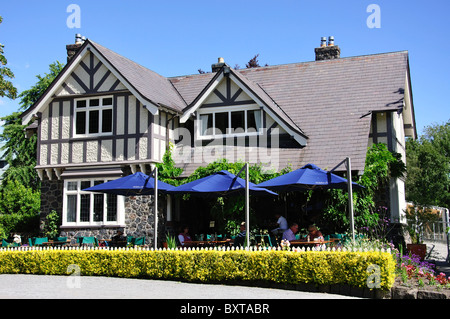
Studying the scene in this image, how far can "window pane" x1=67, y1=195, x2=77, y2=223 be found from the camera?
65.6 ft

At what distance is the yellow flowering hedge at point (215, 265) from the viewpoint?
10.6 metres

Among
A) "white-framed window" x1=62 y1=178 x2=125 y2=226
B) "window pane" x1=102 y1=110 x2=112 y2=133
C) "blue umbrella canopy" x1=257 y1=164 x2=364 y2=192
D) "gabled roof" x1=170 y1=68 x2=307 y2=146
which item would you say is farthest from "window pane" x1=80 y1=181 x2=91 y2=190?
"blue umbrella canopy" x1=257 y1=164 x2=364 y2=192

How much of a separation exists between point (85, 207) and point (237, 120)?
651cm

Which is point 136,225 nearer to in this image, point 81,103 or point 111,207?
point 111,207

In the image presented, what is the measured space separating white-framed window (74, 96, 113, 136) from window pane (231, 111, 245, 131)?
15.0 feet

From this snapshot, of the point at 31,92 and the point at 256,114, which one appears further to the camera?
the point at 31,92

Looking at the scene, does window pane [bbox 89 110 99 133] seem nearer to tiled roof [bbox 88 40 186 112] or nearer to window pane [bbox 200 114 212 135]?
tiled roof [bbox 88 40 186 112]

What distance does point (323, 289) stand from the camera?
10992 millimetres

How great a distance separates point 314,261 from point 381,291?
142 centimetres

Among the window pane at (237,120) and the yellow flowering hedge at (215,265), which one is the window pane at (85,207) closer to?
the yellow flowering hedge at (215,265)

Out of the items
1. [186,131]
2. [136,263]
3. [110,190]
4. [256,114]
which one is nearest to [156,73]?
[186,131]
